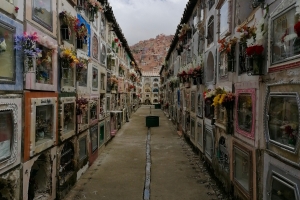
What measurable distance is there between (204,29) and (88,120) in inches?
333

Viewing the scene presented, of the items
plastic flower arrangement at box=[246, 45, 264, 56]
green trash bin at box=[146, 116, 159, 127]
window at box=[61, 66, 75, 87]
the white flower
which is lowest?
green trash bin at box=[146, 116, 159, 127]

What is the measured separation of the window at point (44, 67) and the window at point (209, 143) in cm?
813

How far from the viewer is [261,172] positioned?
718 centimetres

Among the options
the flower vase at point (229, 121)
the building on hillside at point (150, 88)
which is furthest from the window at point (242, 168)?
the building on hillside at point (150, 88)

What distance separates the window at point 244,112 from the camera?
8.10 metres

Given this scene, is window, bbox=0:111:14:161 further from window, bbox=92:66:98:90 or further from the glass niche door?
window, bbox=92:66:98:90

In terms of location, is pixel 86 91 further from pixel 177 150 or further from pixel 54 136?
pixel 177 150

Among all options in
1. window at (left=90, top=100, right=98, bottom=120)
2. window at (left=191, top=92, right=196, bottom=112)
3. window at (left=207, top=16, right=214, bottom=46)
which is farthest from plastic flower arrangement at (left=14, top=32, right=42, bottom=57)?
window at (left=191, top=92, right=196, bottom=112)

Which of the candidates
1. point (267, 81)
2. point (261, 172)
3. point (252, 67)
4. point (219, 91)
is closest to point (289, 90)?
point (267, 81)

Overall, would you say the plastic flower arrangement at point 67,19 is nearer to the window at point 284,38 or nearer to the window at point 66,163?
the window at point 66,163

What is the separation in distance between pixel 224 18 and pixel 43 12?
23.5 ft

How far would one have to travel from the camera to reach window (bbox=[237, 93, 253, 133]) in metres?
8.10

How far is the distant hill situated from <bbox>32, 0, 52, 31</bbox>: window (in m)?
106

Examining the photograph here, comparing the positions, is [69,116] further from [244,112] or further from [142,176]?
[244,112]
